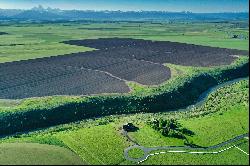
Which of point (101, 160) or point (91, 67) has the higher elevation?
point (91, 67)

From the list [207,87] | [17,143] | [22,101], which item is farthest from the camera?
[207,87]

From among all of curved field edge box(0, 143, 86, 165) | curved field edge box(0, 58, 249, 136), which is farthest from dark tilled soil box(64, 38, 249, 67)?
curved field edge box(0, 143, 86, 165)

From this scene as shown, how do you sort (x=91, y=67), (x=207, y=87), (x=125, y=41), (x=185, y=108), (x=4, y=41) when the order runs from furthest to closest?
1. (x=125, y=41)
2. (x=4, y=41)
3. (x=91, y=67)
4. (x=207, y=87)
5. (x=185, y=108)

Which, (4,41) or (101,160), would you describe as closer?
(101,160)

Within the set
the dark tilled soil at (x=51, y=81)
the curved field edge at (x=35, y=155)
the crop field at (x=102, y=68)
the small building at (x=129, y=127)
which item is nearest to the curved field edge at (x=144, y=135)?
the small building at (x=129, y=127)

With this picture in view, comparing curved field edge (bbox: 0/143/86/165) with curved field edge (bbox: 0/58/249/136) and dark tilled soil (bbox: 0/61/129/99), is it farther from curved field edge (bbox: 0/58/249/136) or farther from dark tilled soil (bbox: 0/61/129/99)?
dark tilled soil (bbox: 0/61/129/99)

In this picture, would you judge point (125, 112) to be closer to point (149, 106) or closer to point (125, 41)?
point (149, 106)

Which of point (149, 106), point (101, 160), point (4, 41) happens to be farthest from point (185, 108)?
point (4, 41)

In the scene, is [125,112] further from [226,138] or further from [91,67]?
[91,67]
